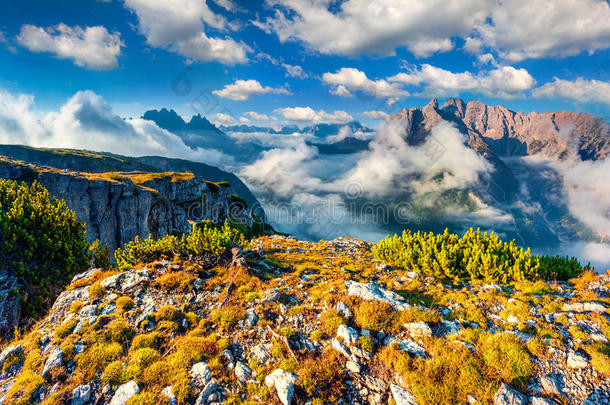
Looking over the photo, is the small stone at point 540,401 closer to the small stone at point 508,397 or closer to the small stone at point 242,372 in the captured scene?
the small stone at point 508,397

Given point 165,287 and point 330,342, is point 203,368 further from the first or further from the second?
point 165,287

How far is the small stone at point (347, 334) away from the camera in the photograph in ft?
29.6

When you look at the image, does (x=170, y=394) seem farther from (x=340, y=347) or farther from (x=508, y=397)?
(x=508, y=397)

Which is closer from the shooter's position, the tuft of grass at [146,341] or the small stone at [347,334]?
the tuft of grass at [146,341]

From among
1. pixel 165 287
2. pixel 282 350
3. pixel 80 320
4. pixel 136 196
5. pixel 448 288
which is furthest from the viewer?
pixel 136 196

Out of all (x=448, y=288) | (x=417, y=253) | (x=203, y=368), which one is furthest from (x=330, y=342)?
(x=417, y=253)

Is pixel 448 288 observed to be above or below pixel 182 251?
below

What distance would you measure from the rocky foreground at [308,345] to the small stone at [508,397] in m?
0.03

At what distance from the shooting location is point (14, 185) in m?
21.7

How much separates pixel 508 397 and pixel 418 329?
3101 millimetres

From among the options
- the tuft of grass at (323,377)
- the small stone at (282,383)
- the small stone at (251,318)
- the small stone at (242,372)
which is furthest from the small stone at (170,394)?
the tuft of grass at (323,377)

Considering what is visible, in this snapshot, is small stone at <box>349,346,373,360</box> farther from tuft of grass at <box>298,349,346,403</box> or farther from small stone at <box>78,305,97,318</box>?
small stone at <box>78,305,97,318</box>

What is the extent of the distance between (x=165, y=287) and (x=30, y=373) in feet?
17.2

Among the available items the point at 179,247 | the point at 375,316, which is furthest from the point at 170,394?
the point at 179,247
